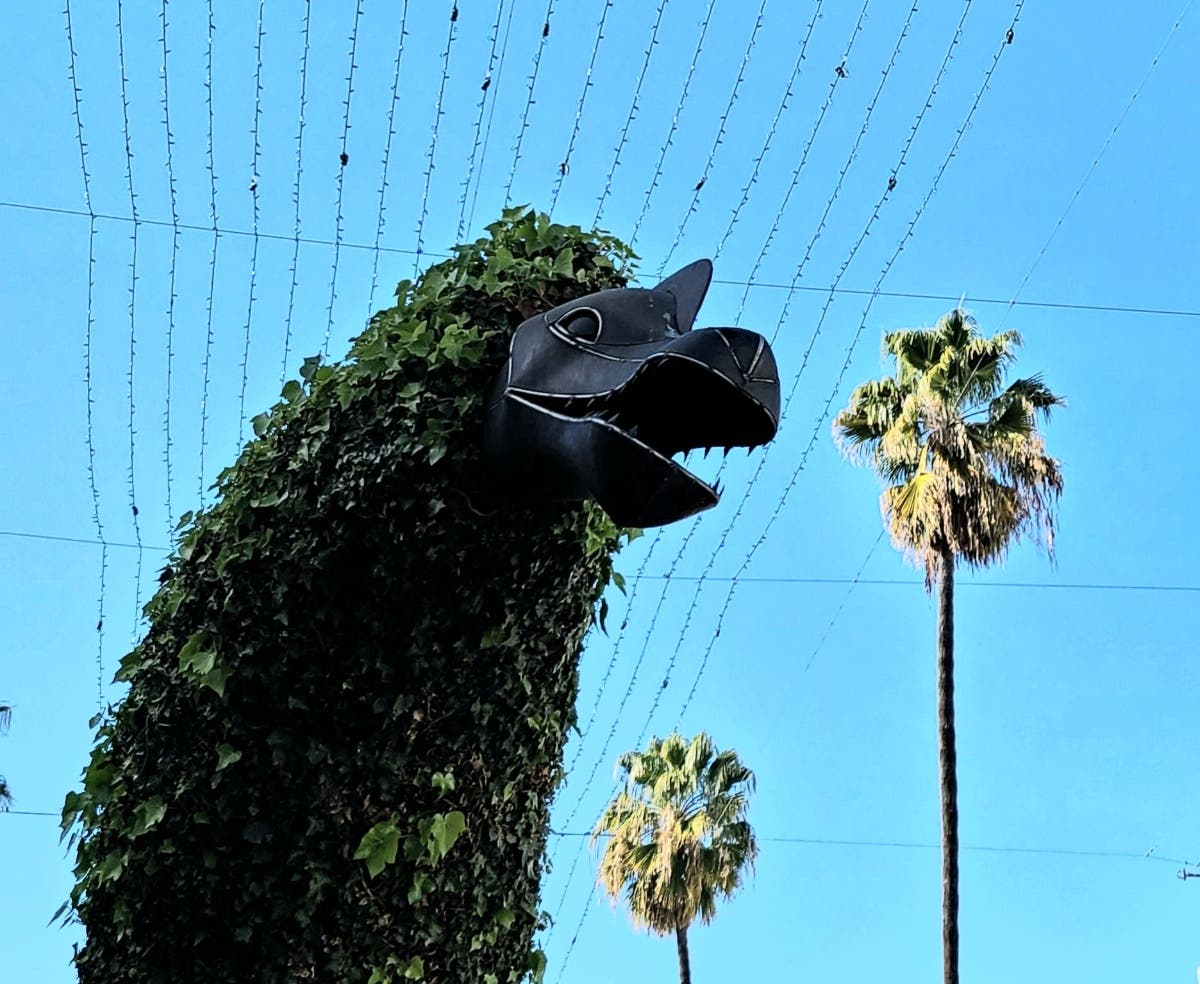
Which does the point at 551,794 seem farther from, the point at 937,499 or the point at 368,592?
the point at 937,499

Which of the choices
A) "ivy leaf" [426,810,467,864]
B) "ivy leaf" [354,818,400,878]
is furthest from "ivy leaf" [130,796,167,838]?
"ivy leaf" [426,810,467,864]

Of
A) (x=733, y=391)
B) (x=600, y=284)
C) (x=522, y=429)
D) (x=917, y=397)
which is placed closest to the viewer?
(x=733, y=391)

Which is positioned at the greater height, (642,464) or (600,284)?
(600,284)

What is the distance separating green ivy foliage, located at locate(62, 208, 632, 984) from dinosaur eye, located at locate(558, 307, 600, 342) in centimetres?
25

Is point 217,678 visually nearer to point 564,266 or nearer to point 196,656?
point 196,656

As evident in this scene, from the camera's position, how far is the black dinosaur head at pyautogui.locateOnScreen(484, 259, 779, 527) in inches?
126

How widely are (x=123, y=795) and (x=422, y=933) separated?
0.85 metres

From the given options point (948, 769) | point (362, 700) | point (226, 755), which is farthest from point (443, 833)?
point (948, 769)

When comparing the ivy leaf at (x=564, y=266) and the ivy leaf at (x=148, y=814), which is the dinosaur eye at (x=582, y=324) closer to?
the ivy leaf at (x=564, y=266)

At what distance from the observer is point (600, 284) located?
4.00 metres

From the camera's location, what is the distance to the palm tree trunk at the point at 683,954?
20172 millimetres

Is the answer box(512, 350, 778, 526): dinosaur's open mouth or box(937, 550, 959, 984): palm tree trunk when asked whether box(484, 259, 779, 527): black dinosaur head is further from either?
box(937, 550, 959, 984): palm tree trunk

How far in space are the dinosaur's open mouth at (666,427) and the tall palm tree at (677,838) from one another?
651 inches

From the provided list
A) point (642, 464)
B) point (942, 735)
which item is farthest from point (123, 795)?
point (942, 735)
